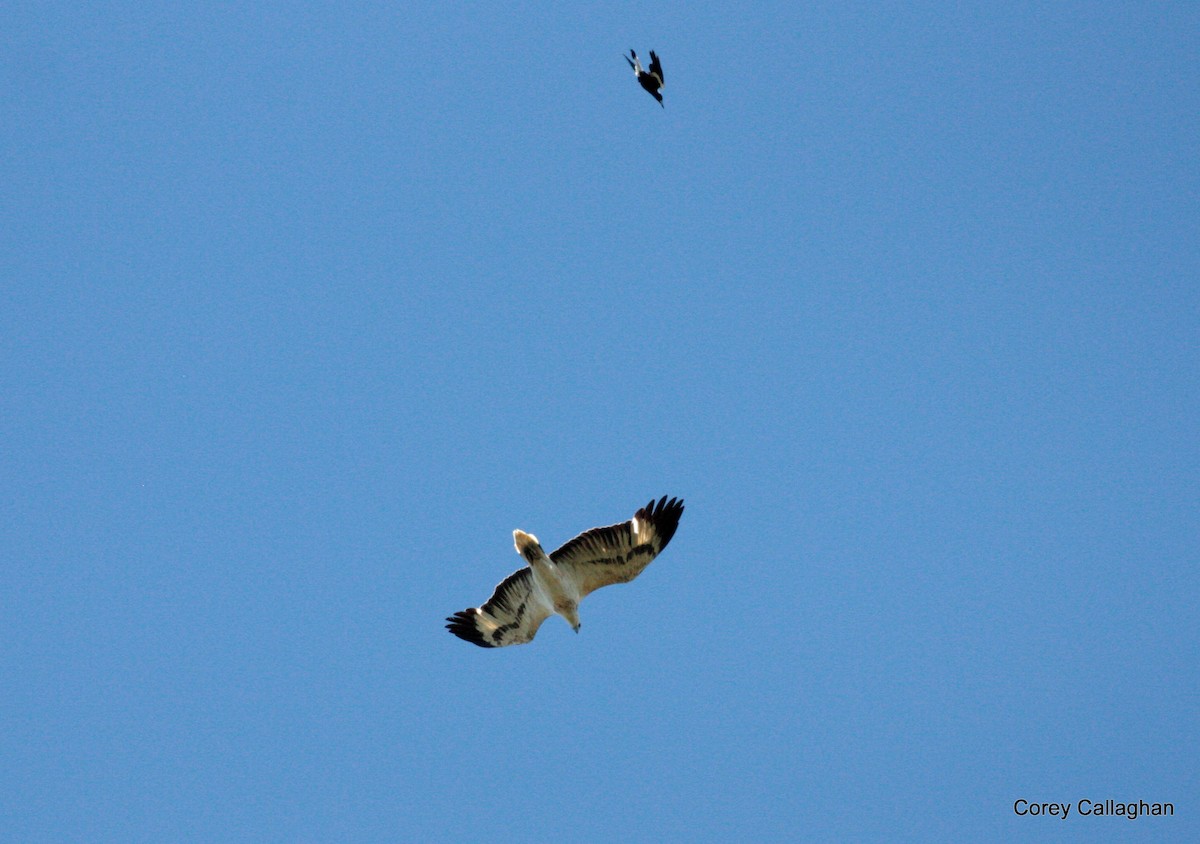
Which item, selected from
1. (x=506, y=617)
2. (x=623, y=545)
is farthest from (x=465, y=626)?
(x=623, y=545)

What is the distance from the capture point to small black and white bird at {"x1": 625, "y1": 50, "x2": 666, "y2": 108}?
19766 millimetres

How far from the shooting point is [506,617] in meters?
20.6

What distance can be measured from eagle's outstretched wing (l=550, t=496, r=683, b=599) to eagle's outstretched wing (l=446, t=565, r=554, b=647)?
0.95 meters

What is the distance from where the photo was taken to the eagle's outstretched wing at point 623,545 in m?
19.1

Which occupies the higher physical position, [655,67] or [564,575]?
[655,67]

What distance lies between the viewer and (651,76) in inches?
783

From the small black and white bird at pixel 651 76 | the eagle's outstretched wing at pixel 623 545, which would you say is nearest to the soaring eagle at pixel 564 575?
the eagle's outstretched wing at pixel 623 545

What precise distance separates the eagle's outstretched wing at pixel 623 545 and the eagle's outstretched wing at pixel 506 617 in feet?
3.11

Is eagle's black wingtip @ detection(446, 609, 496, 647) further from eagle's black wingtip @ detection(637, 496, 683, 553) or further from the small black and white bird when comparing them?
the small black and white bird

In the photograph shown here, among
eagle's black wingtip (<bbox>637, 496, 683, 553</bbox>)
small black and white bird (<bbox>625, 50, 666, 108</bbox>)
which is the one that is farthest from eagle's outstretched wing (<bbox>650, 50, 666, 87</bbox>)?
eagle's black wingtip (<bbox>637, 496, 683, 553</bbox>)

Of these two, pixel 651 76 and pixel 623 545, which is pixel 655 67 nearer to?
pixel 651 76

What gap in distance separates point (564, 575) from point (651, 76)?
8133 millimetres

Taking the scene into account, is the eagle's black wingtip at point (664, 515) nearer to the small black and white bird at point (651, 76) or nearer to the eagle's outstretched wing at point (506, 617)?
the eagle's outstretched wing at point (506, 617)

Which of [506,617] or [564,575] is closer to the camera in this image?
[564,575]
